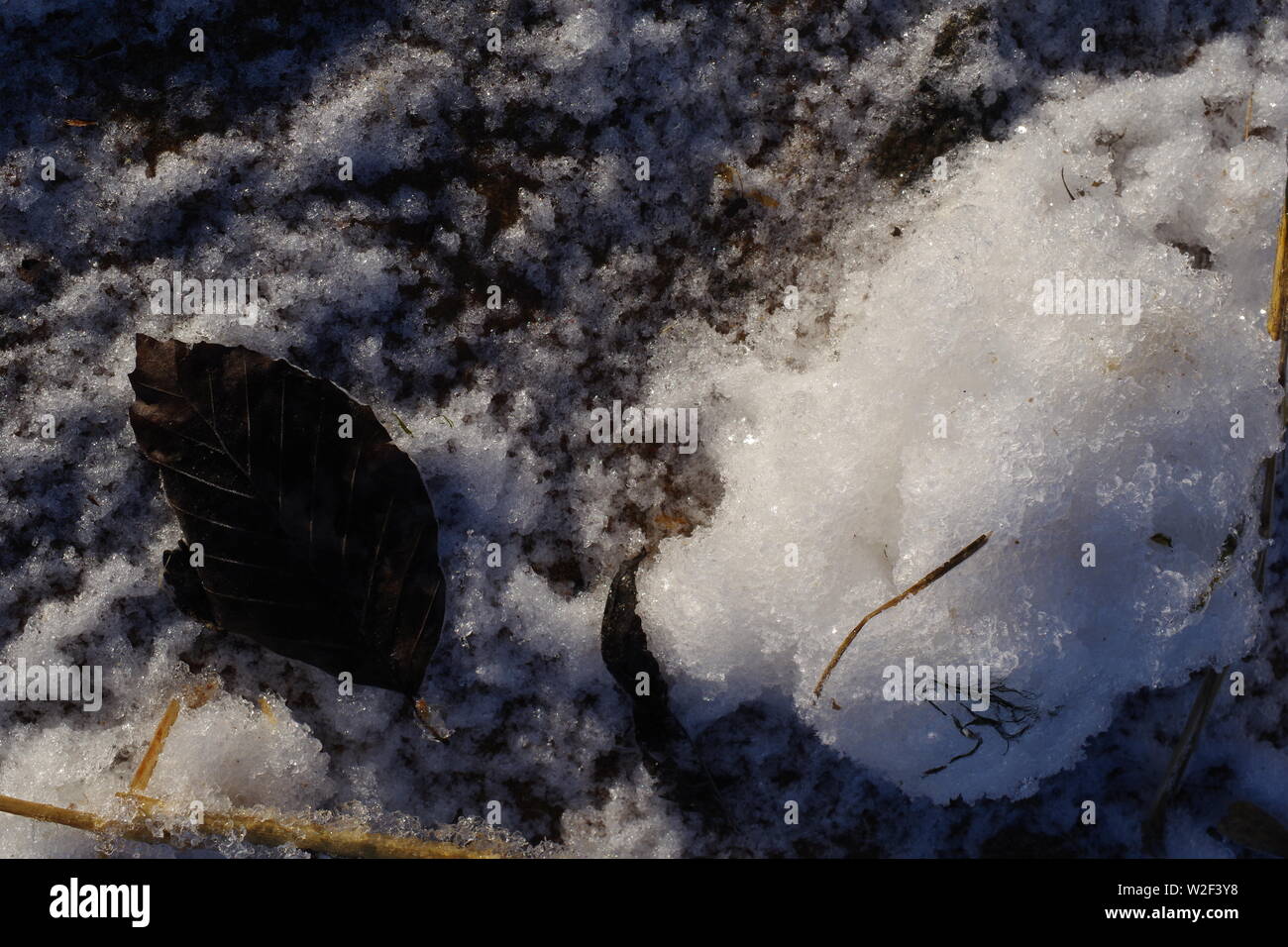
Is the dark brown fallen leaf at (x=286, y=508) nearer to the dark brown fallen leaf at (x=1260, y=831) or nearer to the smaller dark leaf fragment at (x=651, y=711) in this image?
the smaller dark leaf fragment at (x=651, y=711)

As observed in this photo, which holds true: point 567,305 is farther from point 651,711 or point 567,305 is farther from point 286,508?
point 651,711

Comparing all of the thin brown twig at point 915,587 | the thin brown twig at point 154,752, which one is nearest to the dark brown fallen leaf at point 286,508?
the thin brown twig at point 154,752

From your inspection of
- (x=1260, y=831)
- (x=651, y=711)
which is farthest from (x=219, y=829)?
(x=1260, y=831)

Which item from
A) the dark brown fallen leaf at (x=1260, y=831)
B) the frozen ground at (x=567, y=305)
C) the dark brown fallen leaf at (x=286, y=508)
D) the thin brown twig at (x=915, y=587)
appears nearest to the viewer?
the thin brown twig at (x=915, y=587)

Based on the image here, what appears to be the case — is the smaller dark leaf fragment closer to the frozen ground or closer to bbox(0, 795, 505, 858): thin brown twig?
the frozen ground

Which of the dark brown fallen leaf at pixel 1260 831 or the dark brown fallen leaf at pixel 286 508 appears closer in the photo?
the dark brown fallen leaf at pixel 286 508

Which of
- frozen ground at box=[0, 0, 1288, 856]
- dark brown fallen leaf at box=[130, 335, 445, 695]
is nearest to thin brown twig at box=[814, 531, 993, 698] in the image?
frozen ground at box=[0, 0, 1288, 856]
